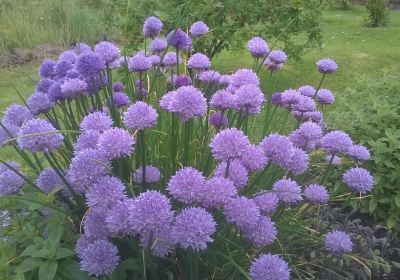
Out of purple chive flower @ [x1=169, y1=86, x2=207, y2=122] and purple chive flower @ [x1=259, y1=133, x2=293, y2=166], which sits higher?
purple chive flower @ [x1=169, y1=86, x2=207, y2=122]

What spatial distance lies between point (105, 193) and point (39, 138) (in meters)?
0.35

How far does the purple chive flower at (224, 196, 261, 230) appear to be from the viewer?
1.61 metres

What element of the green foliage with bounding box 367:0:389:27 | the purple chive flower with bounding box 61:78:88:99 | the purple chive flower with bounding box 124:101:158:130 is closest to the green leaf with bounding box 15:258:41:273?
the purple chive flower with bounding box 124:101:158:130

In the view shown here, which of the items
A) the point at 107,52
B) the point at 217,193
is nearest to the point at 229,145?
the point at 217,193

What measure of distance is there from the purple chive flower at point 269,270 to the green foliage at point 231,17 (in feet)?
12.5

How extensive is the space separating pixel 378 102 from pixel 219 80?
113 cm

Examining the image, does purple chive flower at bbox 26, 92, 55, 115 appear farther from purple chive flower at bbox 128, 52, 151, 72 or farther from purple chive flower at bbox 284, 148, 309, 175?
purple chive flower at bbox 284, 148, 309, 175

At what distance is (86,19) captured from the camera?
27.2 feet

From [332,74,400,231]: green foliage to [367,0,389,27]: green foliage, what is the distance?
8394 mm

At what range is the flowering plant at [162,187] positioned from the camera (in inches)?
62.1

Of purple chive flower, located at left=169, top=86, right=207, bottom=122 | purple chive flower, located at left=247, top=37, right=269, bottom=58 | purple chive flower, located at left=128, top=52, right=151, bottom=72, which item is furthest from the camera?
purple chive flower, located at left=247, top=37, right=269, bottom=58

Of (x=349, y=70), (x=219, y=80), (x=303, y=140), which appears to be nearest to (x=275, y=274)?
(x=303, y=140)

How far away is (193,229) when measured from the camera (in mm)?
1454

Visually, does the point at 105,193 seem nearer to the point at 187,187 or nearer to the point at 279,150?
the point at 187,187
